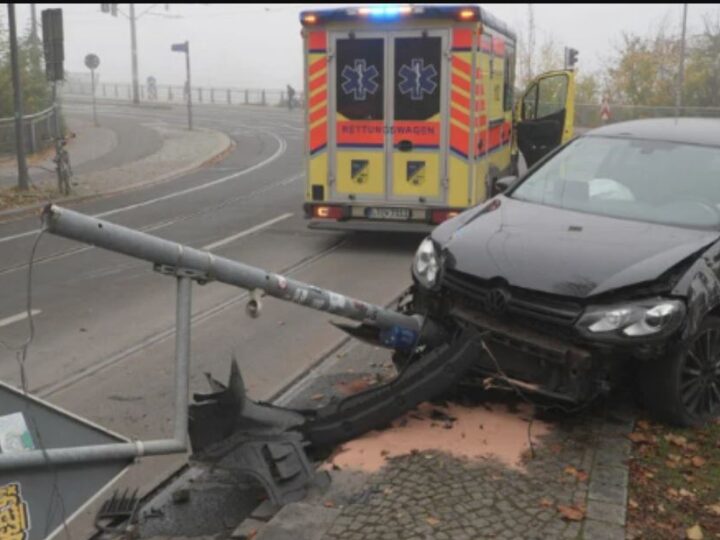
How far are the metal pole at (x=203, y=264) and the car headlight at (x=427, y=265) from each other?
0.26 m

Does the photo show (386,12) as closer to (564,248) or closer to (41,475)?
(564,248)

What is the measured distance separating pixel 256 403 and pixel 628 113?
125 feet

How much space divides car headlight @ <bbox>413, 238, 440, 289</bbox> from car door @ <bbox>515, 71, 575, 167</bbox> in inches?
318

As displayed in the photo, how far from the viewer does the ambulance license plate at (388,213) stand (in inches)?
440

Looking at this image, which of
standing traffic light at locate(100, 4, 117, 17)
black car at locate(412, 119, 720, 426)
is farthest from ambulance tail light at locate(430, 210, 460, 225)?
standing traffic light at locate(100, 4, 117, 17)

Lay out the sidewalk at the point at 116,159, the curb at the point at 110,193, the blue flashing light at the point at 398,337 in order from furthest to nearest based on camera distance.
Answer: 1. the sidewalk at the point at 116,159
2. the curb at the point at 110,193
3. the blue flashing light at the point at 398,337

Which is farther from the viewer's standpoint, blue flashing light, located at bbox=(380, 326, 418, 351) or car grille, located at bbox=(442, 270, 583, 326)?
blue flashing light, located at bbox=(380, 326, 418, 351)

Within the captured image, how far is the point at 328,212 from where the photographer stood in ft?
37.6

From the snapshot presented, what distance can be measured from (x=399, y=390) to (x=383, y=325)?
1.58 ft

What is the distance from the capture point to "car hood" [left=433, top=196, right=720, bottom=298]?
15.6 ft

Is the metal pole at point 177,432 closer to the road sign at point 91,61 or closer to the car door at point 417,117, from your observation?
the car door at point 417,117

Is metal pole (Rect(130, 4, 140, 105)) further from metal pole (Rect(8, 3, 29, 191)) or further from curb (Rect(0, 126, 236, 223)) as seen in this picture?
metal pole (Rect(8, 3, 29, 191))

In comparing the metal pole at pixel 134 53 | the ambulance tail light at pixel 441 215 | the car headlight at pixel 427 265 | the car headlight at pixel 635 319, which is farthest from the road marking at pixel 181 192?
the metal pole at pixel 134 53

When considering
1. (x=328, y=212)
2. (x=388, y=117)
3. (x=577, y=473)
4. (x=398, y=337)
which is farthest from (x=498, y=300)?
(x=328, y=212)
